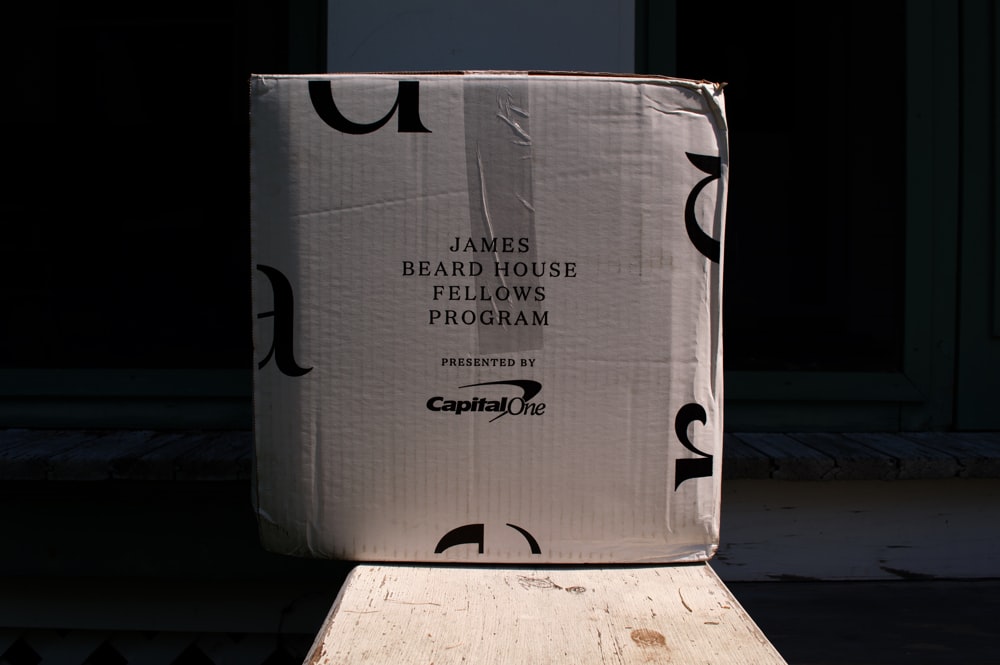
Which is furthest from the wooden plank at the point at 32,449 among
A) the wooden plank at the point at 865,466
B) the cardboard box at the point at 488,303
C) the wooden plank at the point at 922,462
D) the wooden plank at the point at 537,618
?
the wooden plank at the point at 922,462

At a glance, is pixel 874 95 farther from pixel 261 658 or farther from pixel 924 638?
pixel 261 658

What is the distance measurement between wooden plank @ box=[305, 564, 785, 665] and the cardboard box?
56 mm

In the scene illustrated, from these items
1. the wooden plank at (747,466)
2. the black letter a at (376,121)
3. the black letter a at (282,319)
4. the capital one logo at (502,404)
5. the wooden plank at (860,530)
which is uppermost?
the black letter a at (376,121)

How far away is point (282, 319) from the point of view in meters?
0.90

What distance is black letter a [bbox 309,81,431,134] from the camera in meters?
0.88

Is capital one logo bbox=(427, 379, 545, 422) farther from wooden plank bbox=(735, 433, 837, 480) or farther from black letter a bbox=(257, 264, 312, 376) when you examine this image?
wooden plank bbox=(735, 433, 837, 480)

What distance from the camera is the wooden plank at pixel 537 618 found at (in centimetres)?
73

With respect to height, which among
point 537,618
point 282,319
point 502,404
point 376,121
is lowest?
point 537,618

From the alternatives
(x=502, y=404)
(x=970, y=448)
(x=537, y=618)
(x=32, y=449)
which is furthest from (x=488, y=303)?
(x=970, y=448)

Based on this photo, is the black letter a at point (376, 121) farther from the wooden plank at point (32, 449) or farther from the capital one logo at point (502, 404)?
the wooden plank at point (32, 449)

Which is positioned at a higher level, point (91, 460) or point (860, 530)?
point (91, 460)

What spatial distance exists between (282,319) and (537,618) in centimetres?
48

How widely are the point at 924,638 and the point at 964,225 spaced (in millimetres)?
962

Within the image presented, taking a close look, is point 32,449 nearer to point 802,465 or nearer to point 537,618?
point 537,618
